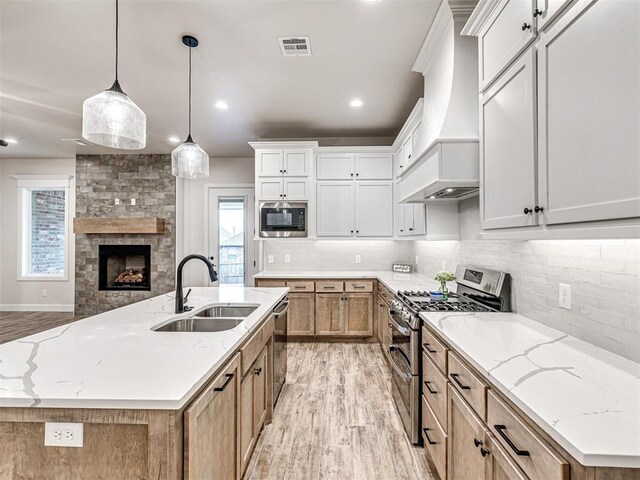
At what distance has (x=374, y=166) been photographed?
15.3 ft

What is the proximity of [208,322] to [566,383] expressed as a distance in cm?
183

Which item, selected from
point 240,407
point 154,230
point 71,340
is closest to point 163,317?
point 71,340

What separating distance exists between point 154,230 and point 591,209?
6.09 meters

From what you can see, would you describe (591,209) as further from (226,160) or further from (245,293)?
(226,160)

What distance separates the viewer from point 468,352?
1.39 metres

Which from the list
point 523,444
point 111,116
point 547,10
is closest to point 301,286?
point 111,116

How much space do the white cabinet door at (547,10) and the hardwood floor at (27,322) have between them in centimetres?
652

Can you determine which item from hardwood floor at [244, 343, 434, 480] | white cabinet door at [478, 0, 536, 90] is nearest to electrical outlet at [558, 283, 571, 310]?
white cabinet door at [478, 0, 536, 90]

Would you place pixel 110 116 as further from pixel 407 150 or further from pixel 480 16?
pixel 407 150

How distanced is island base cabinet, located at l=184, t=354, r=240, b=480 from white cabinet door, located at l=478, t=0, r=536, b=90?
1.93 m

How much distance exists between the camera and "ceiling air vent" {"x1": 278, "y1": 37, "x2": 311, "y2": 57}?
2564 mm

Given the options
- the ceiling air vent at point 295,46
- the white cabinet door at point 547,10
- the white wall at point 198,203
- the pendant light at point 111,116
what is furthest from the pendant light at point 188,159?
the white wall at point 198,203

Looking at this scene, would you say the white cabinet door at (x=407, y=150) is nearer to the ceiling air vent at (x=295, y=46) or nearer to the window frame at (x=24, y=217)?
the ceiling air vent at (x=295, y=46)

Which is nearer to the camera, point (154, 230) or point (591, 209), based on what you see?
point (591, 209)
